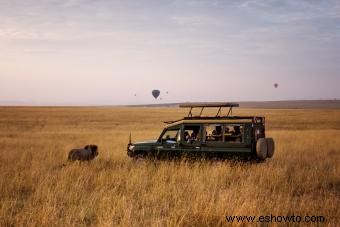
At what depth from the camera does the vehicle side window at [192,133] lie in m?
12.0

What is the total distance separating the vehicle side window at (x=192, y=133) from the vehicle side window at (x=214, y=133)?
0.26 meters

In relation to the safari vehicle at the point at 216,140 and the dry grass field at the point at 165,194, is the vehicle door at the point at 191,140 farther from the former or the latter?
the dry grass field at the point at 165,194

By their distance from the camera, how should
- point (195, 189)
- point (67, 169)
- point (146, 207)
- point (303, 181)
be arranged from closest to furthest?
point (146, 207)
point (195, 189)
point (303, 181)
point (67, 169)

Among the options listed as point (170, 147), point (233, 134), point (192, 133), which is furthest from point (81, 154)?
point (233, 134)

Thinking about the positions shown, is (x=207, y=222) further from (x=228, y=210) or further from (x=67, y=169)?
(x=67, y=169)

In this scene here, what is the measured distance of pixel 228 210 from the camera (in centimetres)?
663

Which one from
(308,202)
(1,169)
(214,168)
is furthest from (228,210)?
(1,169)

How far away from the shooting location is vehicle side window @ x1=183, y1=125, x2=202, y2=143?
12.0 m

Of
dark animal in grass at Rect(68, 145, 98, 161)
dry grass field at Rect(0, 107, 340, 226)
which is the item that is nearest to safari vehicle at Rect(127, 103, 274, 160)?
dry grass field at Rect(0, 107, 340, 226)

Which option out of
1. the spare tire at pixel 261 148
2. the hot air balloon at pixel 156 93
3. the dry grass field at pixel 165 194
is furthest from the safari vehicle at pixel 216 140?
the hot air balloon at pixel 156 93

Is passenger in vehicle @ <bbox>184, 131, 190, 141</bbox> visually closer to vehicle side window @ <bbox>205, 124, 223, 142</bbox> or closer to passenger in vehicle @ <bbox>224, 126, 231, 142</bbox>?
vehicle side window @ <bbox>205, 124, 223, 142</bbox>

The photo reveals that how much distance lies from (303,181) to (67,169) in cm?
636

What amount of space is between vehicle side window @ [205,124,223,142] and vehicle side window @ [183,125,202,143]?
0.26m

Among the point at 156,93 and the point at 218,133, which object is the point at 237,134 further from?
the point at 156,93
